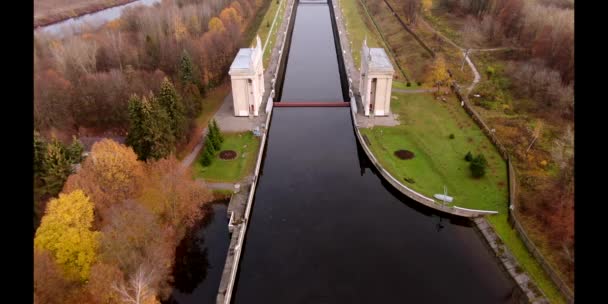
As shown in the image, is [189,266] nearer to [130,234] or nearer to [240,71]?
[130,234]

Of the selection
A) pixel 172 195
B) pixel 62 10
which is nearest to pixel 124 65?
pixel 172 195

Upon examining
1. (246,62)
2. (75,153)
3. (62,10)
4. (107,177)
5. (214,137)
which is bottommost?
(214,137)

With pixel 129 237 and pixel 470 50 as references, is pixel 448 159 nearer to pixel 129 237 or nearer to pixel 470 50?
pixel 129 237

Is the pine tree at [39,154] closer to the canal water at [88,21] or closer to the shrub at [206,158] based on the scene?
the shrub at [206,158]

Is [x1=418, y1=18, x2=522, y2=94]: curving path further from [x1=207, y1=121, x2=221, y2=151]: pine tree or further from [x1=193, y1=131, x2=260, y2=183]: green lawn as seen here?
[x1=207, y1=121, x2=221, y2=151]: pine tree

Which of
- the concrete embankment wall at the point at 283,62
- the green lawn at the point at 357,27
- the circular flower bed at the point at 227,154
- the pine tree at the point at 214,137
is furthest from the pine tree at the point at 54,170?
the green lawn at the point at 357,27

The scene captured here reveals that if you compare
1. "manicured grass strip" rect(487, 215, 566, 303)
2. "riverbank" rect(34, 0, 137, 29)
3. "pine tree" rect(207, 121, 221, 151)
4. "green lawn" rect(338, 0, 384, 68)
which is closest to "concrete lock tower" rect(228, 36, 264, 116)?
"pine tree" rect(207, 121, 221, 151)
